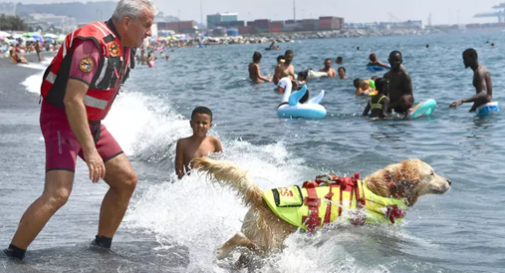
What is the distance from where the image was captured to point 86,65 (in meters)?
3.92

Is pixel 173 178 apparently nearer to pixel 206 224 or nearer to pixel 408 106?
pixel 206 224

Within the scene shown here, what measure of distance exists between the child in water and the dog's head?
8370mm

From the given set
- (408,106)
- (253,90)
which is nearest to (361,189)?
(408,106)

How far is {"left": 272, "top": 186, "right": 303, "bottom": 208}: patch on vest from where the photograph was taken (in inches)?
181

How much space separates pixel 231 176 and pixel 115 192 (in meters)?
0.85

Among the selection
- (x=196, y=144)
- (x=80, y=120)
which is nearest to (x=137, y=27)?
(x=80, y=120)

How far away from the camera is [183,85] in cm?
2647

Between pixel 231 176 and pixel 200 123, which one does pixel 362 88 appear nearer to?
pixel 200 123

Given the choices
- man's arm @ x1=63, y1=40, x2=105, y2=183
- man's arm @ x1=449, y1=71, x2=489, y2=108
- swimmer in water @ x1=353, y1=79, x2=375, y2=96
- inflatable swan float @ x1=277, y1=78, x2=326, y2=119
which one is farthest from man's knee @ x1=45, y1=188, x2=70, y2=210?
swimmer in water @ x1=353, y1=79, x2=375, y2=96

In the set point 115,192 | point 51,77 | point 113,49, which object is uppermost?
point 113,49

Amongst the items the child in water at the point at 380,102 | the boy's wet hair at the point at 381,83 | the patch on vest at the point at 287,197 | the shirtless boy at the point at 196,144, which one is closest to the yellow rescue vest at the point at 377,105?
the child in water at the point at 380,102

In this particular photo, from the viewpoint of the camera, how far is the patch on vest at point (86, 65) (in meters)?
3.90

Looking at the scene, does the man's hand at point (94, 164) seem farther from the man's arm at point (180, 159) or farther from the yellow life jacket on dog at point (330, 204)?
the man's arm at point (180, 159)

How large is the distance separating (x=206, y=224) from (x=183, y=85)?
21188mm
